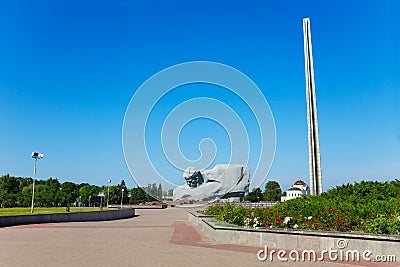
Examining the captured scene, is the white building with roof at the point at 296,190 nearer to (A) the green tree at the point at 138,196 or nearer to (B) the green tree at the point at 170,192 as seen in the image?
(B) the green tree at the point at 170,192

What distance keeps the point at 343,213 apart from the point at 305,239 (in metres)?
1.50

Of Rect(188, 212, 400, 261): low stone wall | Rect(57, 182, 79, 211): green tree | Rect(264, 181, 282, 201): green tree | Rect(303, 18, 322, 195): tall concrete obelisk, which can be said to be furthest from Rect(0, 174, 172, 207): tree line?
Rect(188, 212, 400, 261): low stone wall

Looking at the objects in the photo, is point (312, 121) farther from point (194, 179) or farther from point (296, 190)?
point (194, 179)

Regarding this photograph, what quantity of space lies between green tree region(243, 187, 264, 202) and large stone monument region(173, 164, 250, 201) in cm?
1316

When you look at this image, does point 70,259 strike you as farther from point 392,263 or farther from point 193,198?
point 193,198

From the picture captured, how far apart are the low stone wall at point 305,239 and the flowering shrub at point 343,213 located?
643 mm

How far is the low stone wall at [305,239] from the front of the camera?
7.40m

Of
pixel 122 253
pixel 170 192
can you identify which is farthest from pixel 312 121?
pixel 170 192

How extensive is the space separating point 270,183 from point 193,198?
1104 inches

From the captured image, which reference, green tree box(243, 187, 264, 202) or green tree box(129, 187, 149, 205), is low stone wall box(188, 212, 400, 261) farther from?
green tree box(129, 187, 149, 205)

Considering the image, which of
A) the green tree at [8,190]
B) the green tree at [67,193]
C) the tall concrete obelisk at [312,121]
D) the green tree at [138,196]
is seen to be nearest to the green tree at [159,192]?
the green tree at [138,196]

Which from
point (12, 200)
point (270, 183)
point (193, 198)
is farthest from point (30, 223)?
point (270, 183)

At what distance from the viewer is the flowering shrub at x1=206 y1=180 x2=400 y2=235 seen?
28.7ft

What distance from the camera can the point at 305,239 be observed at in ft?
28.2
